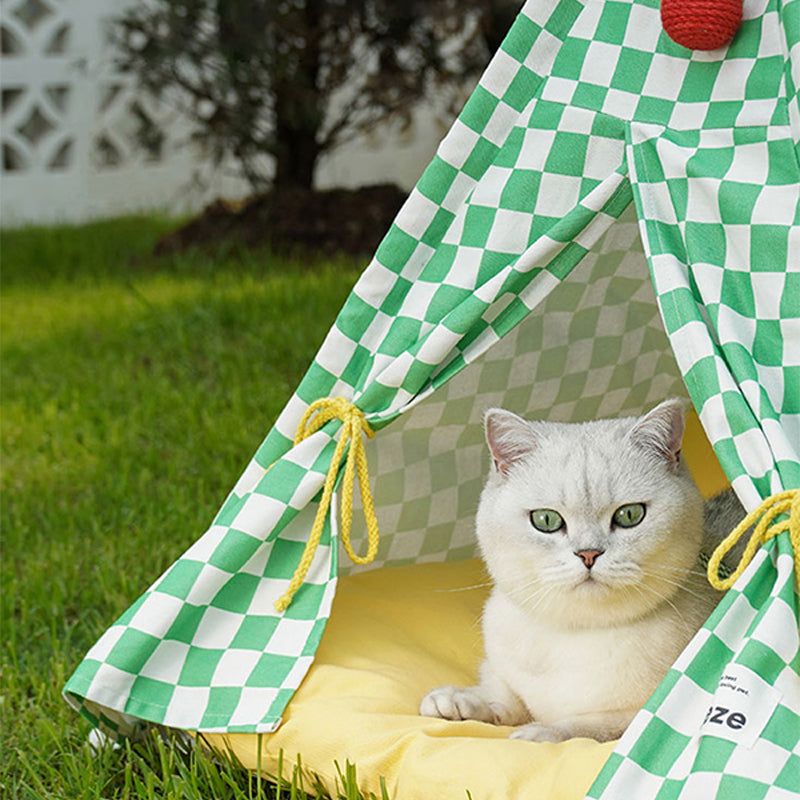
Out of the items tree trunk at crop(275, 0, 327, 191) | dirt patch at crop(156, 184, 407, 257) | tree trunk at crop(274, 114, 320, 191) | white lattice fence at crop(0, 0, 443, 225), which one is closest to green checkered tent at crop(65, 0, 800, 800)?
tree trunk at crop(275, 0, 327, 191)

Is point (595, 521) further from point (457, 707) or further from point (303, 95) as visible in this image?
point (303, 95)

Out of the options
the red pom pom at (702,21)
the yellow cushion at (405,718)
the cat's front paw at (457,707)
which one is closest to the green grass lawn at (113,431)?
the yellow cushion at (405,718)

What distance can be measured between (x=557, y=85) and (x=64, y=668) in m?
1.56

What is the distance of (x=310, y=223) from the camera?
19.7ft

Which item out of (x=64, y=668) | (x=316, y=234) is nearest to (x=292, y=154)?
(x=316, y=234)

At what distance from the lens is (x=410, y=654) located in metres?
2.27

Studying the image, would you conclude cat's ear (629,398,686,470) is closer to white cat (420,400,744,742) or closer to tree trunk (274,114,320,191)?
white cat (420,400,744,742)

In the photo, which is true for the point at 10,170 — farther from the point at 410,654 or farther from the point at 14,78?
the point at 410,654

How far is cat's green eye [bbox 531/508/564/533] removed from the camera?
6.28ft

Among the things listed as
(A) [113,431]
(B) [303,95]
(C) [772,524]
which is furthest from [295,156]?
(C) [772,524]

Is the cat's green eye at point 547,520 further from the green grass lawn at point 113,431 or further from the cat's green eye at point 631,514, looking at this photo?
the green grass lawn at point 113,431

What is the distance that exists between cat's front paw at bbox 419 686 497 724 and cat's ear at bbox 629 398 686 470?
51cm

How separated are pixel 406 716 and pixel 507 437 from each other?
487mm

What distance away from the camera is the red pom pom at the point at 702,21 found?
72.9 inches
